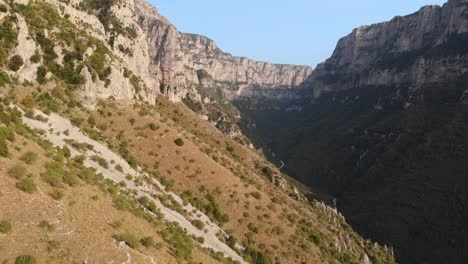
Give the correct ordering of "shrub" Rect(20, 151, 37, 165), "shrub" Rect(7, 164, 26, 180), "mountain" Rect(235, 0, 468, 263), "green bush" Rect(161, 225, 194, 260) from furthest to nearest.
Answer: "mountain" Rect(235, 0, 468, 263), "green bush" Rect(161, 225, 194, 260), "shrub" Rect(20, 151, 37, 165), "shrub" Rect(7, 164, 26, 180)

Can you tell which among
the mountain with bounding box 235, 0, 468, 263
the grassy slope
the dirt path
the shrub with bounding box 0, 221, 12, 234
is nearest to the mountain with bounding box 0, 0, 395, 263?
the shrub with bounding box 0, 221, 12, 234

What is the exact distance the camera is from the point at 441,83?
15212 centimetres

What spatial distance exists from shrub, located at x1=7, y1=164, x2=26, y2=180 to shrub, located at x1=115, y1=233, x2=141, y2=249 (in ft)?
19.5

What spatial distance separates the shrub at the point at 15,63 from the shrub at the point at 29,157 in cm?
1789

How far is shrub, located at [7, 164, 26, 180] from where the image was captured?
21.6 m

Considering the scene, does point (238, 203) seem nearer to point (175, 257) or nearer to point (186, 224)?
point (186, 224)

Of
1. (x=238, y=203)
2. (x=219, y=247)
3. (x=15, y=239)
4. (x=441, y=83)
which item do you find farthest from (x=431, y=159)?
(x=15, y=239)

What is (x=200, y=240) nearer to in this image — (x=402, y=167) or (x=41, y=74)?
(x=41, y=74)

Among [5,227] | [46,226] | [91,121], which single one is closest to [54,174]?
[46,226]

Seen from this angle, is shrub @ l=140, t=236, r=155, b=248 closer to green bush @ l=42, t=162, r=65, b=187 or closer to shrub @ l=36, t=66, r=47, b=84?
green bush @ l=42, t=162, r=65, b=187

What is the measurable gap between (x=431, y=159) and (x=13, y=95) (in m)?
102

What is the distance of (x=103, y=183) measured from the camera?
95.8 ft

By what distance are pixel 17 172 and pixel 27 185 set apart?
1205mm

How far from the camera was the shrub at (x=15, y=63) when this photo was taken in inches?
1512
